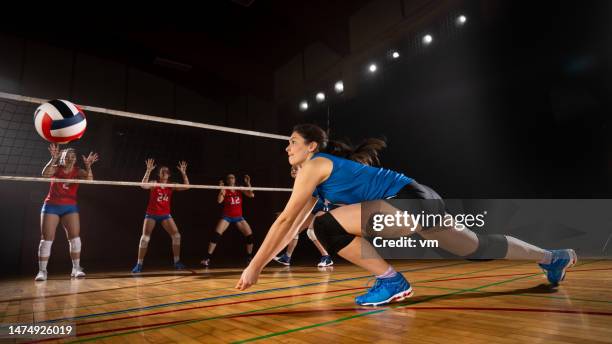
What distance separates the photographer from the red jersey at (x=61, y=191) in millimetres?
4512

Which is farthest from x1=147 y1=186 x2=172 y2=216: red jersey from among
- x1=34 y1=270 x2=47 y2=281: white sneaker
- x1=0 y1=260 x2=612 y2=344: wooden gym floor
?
x1=0 y1=260 x2=612 y2=344: wooden gym floor

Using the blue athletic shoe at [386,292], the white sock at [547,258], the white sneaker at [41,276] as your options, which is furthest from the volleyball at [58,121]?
the white sock at [547,258]

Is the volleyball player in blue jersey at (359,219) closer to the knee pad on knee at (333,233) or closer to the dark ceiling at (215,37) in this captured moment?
the knee pad on knee at (333,233)

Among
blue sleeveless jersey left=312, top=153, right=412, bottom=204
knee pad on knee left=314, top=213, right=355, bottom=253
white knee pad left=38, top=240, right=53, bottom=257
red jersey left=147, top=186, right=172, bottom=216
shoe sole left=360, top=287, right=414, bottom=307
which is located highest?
red jersey left=147, top=186, right=172, bottom=216

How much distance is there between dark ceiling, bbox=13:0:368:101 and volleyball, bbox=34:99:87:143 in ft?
11.3

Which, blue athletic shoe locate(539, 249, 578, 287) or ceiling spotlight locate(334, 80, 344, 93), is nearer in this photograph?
blue athletic shoe locate(539, 249, 578, 287)

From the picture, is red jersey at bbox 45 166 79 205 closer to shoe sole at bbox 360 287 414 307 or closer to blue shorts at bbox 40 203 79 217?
blue shorts at bbox 40 203 79 217

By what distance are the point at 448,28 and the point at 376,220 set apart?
16.1ft

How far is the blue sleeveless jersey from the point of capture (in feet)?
6.54

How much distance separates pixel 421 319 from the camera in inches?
65.9

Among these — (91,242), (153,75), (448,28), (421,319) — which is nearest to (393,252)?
(448,28)

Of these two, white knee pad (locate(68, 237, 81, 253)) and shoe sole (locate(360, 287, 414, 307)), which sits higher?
white knee pad (locate(68, 237, 81, 253))

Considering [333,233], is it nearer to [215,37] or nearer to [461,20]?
[461,20]

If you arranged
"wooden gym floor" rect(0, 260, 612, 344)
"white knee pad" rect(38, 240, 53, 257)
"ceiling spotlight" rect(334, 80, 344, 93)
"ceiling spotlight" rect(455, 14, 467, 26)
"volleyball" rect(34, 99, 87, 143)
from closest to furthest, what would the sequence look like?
1. "wooden gym floor" rect(0, 260, 612, 344)
2. "volleyball" rect(34, 99, 87, 143)
3. "white knee pad" rect(38, 240, 53, 257)
4. "ceiling spotlight" rect(455, 14, 467, 26)
5. "ceiling spotlight" rect(334, 80, 344, 93)
